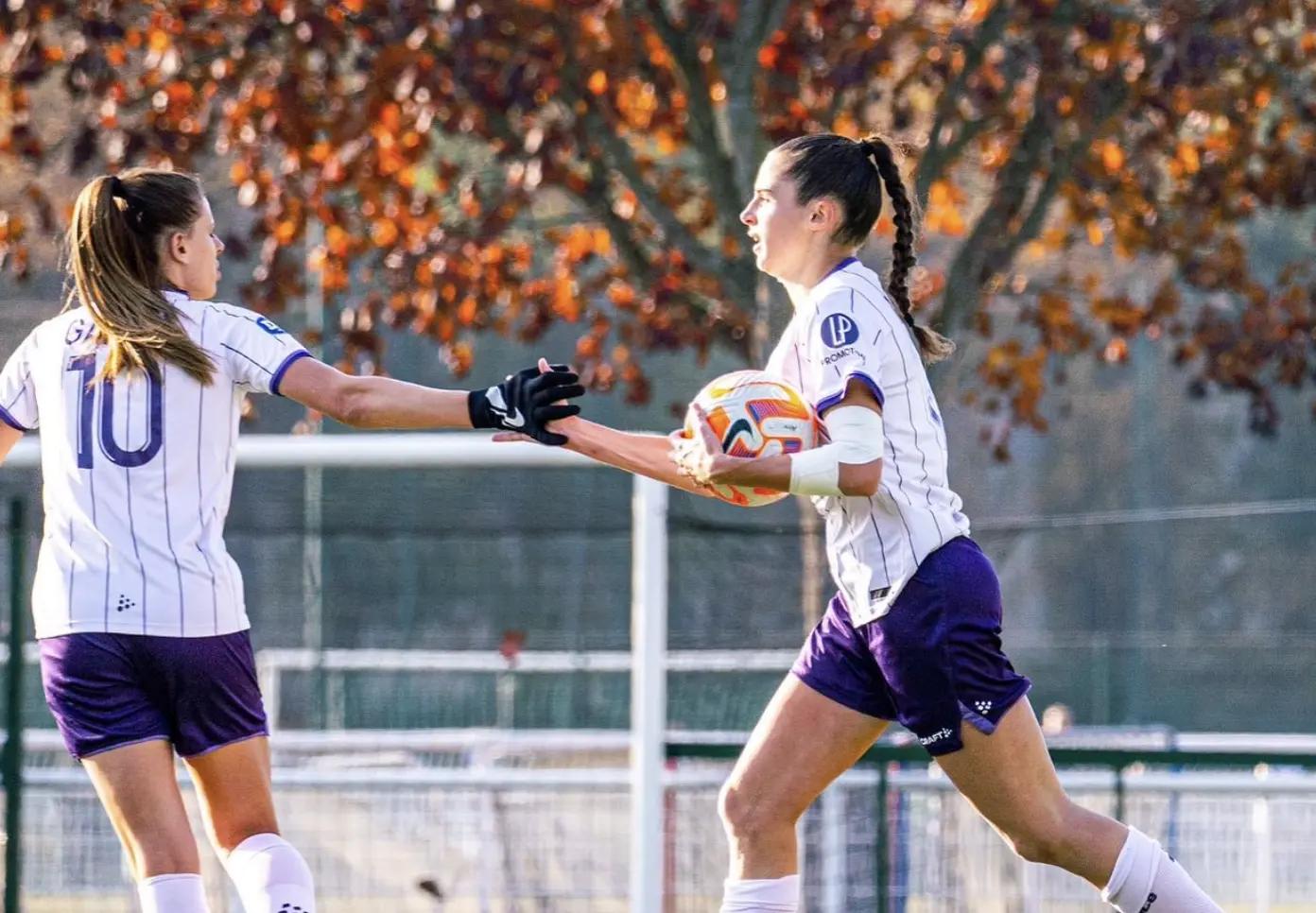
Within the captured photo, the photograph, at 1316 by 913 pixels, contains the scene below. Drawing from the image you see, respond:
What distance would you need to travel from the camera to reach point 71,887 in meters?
6.94

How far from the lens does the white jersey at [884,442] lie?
4168mm

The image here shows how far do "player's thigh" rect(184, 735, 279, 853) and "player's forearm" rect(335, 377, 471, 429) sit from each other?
709 millimetres

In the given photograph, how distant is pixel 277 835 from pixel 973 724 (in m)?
1.46

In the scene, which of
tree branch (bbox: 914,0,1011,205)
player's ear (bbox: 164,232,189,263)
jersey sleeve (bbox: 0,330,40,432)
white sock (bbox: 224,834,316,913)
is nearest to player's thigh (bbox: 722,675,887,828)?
white sock (bbox: 224,834,316,913)

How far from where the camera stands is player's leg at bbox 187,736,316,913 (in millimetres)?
4062

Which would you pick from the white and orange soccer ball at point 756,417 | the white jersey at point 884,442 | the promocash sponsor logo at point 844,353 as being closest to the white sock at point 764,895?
the white jersey at point 884,442

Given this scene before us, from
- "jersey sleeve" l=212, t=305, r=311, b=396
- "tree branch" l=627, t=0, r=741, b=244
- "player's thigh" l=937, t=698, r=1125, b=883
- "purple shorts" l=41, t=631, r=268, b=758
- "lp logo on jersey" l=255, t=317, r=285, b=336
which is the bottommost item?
"player's thigh" l=937, t=698, r=1125, b=883

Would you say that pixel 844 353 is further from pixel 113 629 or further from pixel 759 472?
pixel 113 629

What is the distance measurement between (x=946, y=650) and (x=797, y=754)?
41 centimetres

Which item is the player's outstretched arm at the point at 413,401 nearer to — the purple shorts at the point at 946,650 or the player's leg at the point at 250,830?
the player's leg at the point at 250,830

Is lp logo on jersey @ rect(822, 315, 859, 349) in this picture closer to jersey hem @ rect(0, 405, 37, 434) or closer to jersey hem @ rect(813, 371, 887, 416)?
jersey hem @ rect(813, 371, 887, 416)

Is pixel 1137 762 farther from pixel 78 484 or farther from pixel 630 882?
pixel 78 484

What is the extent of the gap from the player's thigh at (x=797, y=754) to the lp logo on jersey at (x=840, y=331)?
0.77 meters

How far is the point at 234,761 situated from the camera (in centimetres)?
412
